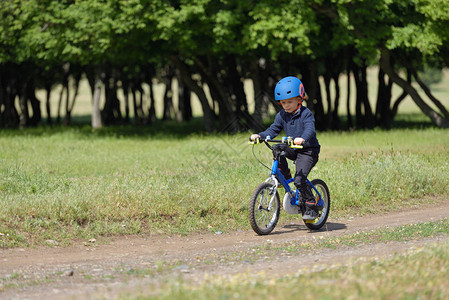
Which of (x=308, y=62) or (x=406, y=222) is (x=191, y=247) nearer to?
(x=406, y=222)

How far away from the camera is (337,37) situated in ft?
81.7

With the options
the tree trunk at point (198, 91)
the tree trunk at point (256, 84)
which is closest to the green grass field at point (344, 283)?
the tree trunk at point (256, 84)

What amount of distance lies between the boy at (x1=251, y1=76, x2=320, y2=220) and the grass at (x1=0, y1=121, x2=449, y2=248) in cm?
145

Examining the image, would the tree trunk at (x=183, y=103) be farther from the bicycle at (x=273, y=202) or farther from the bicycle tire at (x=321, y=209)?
the bicycle at (x=273, y=202)

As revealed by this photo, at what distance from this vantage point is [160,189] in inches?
431

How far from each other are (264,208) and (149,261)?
2.11 metres

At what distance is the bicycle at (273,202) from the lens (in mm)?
8922

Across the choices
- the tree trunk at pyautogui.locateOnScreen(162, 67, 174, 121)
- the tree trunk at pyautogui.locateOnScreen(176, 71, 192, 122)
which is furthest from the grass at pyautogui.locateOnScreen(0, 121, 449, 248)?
the tree trunk at pyautogui.locateOnScreen(162, 67, 174, 121)

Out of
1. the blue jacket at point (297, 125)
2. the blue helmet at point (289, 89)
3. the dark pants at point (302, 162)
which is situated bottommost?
the dark pants at point (302, 162)

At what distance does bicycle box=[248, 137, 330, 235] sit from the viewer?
8922mm

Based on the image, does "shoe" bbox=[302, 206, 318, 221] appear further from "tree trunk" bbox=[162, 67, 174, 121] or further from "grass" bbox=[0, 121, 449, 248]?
"tree trunk" bbox=[162, 67, 174, 121]

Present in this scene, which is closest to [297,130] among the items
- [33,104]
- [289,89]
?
[289,89]

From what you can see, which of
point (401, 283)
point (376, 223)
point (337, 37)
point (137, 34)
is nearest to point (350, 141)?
point (337, 37)

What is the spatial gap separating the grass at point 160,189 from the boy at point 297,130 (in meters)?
1.45
